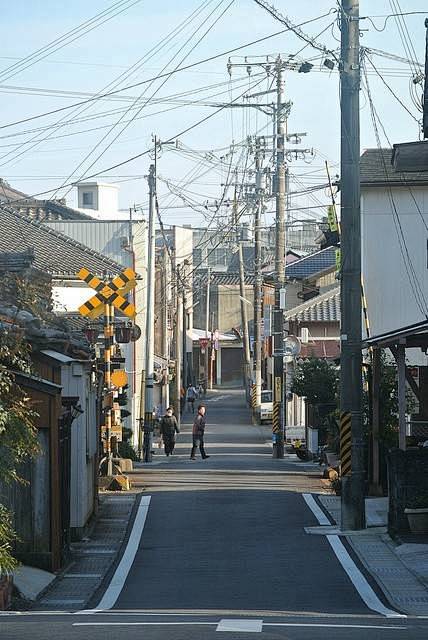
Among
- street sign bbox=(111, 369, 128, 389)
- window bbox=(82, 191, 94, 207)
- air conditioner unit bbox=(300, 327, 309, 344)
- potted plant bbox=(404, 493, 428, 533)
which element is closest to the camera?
potted plant bbox=(404, 493, 428, 533)

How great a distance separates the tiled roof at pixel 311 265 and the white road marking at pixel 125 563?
36507mm

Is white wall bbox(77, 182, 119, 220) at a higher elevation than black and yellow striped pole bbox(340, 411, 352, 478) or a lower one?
higher

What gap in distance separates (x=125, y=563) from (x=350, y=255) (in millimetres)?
7213

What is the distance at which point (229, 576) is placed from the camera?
52.4ft

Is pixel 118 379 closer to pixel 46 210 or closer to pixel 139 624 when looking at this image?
pixel 139 624

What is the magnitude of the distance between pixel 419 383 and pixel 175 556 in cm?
1377

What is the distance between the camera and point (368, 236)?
1419 inches

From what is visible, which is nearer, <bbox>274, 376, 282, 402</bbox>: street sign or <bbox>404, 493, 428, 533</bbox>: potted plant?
<bbox>404, 493, 428, 533</bbox>: potted plant

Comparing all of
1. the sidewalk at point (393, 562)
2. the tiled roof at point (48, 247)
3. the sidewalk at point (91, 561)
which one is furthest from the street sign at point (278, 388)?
the sidewalk at point (393, 562)

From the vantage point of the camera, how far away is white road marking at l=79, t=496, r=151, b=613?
14.2 metres

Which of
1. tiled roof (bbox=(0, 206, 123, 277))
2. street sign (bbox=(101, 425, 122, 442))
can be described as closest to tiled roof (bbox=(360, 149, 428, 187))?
tiled roof (bbox=(0, 206, 123, 277))

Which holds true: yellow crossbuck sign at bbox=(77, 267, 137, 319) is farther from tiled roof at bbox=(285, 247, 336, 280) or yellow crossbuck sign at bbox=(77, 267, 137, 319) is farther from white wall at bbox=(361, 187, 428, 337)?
tiled roof at bbox=(285, 247, 336, 280)

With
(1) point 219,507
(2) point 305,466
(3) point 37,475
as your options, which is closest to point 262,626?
(3) point 37,475

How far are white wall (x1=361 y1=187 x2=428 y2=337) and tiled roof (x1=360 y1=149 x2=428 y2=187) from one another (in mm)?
291
